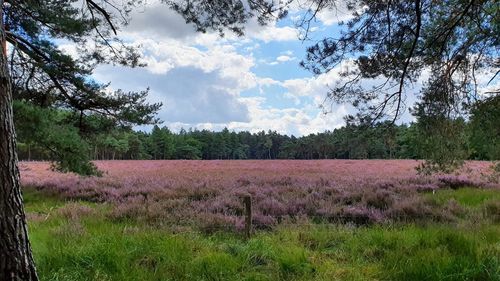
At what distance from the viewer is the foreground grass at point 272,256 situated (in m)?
4.61

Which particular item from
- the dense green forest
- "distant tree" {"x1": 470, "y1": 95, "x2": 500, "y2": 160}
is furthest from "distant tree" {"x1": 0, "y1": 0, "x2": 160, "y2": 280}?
"distant tree" {"x1": 470, "y1": 95, "x2": 500, "y2": 160}

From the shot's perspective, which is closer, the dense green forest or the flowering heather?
the dense green forest

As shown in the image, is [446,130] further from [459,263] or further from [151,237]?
[151,237]

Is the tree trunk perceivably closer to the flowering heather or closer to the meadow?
the meadow

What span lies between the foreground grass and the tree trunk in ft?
4.93

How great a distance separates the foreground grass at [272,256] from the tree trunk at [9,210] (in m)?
1.50

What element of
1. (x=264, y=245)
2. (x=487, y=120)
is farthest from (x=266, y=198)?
(x=264, y=245)

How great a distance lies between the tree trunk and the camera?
273cm

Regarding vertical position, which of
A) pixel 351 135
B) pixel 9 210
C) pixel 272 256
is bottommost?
pixel 272 256

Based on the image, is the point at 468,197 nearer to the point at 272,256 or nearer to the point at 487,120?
the point at 487,120

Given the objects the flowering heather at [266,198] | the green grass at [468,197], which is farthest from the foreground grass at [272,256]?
the green grass at [468,197]

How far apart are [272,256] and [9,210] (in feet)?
10.8

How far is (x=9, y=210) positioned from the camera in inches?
108

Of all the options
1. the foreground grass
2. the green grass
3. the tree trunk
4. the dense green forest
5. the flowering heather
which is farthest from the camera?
the green grass
